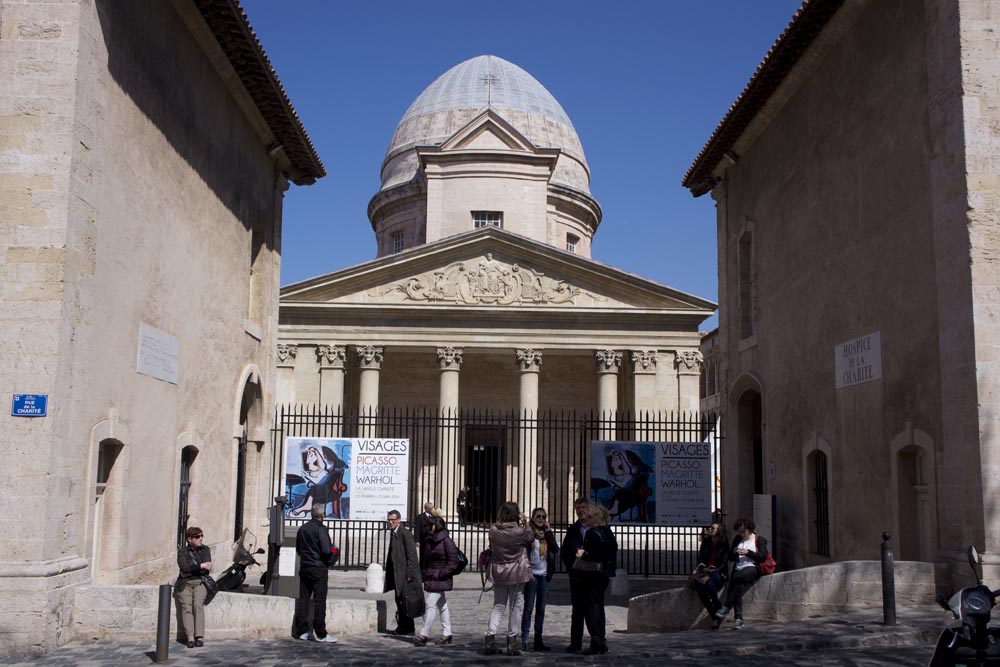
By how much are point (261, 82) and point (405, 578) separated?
8710mm

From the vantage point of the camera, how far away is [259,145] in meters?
17.2

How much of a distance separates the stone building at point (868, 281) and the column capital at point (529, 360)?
12728 millimetres

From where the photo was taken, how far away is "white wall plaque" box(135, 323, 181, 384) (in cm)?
1152

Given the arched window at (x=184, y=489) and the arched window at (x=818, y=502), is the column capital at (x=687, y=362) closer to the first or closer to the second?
the arched window at (x=818, y=502)

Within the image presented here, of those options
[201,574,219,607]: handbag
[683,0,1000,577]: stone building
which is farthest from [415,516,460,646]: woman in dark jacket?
[683,0,1000,577]: stone building

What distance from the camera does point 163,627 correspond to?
8.34 meters

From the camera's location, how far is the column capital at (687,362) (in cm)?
3119

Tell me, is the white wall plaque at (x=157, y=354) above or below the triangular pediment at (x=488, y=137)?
below

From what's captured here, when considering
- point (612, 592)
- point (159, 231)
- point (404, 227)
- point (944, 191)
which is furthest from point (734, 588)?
point (404, 227)

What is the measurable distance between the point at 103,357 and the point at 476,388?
24.1 m

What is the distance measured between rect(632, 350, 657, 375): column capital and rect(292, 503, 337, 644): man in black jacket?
73.8ft

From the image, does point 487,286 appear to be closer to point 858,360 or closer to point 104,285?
point 858,360

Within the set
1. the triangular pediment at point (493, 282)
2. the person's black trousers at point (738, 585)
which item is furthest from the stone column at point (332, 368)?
the person's black trousers at point (738, 585)

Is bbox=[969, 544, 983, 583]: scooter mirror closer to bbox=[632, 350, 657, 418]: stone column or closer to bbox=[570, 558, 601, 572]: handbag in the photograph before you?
bbox=[570, 558, 601, 572]: handbag
